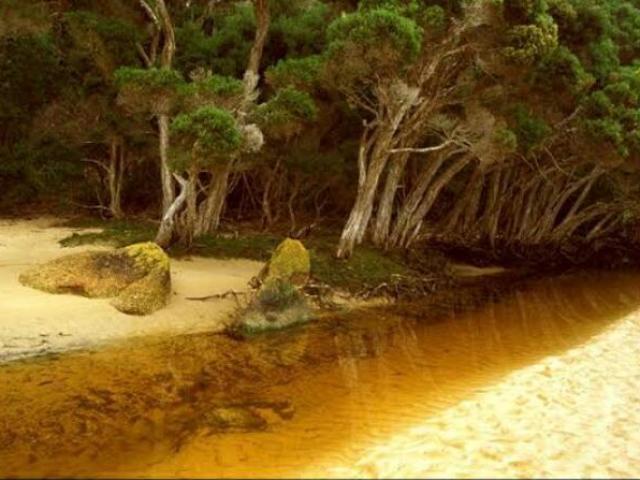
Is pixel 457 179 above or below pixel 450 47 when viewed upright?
below

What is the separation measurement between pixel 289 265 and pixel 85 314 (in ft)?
13.9

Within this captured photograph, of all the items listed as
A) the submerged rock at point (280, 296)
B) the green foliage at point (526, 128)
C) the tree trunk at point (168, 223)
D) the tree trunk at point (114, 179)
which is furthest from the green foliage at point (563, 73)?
the tree trunk at point (114, 179)

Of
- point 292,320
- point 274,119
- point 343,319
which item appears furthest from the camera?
point 274,119

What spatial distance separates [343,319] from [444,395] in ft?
16.8

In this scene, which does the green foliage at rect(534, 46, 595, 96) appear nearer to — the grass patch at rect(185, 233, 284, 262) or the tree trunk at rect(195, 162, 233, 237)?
the grass patch at rect(185, 233, 284, 262)

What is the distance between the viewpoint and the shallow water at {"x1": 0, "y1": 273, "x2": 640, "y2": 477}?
6.42 metres

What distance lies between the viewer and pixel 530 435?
6.81 m

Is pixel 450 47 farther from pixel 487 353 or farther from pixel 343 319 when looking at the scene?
pixel 487 353

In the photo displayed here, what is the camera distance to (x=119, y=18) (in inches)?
739

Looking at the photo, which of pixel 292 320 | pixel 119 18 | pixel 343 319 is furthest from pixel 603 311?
pixel 119 18

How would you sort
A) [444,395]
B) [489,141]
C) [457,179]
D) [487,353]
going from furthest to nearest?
[457,179] → [489,141] → [487,353] → [444,395]

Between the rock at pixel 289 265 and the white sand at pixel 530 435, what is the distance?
5.42m

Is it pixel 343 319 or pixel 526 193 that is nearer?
pixel 343 319

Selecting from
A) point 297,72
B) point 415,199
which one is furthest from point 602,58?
point 297,72
